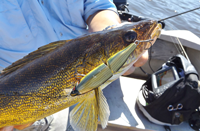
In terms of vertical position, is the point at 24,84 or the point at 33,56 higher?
the point at 33,56

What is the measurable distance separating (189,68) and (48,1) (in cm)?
194

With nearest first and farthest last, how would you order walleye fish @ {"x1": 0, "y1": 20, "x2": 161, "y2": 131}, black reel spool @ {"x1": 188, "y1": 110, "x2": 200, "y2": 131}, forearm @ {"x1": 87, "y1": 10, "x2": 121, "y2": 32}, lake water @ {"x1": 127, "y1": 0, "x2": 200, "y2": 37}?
walleye fish @ {"x1": 0, "y1": 20, "x2": 161, "y2": 131}, forearm @ {"x1": 87, "y1": 10, "x2": 121, "y2": 32}, black reel spool @ {"x1": 188, "y1": 110, "x2": 200, "y2": 131}, lake water @ {"x1": 127, "y1": 0, "x2": 200, "y2": 37}

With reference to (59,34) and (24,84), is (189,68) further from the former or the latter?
(24,84)

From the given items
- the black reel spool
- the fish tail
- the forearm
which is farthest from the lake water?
the fish tail

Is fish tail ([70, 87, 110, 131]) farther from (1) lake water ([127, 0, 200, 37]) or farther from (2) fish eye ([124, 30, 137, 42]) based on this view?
(1) lake water ([127, 0, 200, 37])

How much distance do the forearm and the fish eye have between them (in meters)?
0.58

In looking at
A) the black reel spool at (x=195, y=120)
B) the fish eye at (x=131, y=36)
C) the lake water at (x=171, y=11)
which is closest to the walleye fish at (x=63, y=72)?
the fish eye at (x=131, y=36)

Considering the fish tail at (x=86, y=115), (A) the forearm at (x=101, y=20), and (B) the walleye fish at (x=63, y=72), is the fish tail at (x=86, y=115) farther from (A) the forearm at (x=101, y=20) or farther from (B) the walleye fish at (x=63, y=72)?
(A) the forearm at (x=101, y=20)

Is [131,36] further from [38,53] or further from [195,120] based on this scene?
[195,120]

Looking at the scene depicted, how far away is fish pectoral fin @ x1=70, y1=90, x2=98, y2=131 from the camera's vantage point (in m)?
1.17

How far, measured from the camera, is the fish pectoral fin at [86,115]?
3.84 ft

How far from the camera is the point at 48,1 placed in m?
1.74

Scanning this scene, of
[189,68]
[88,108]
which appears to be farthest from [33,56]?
[189,68]

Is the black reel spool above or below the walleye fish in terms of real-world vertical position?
below
